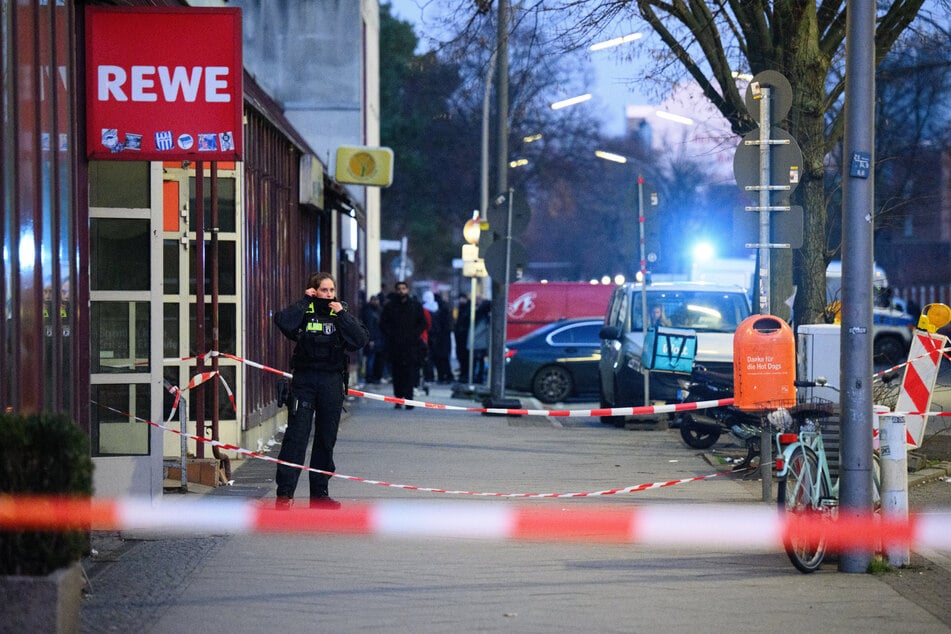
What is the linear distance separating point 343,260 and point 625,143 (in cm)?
6205

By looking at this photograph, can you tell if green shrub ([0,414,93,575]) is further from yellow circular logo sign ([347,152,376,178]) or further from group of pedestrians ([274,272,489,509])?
yellow circular logo sign ([347,152,376,178])

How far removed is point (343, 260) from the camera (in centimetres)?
2820

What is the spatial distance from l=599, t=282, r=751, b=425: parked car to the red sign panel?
9.38m

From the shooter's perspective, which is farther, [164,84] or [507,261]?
[507,261]

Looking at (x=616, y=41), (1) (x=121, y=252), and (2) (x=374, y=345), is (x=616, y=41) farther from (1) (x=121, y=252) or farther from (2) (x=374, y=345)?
(2) (x=374, y=345)

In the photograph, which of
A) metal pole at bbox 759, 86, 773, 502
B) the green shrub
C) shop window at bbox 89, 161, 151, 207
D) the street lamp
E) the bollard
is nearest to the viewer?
the green shrub

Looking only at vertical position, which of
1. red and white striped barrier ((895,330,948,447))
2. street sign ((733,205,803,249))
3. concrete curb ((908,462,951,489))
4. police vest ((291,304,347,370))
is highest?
street sign ((733,205,803,249))

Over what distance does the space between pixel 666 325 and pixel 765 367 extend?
26.9 feet

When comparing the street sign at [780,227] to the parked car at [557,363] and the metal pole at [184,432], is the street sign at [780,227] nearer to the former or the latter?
the metal pole at [184,432]

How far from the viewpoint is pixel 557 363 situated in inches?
1014

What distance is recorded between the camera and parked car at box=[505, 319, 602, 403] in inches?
1013

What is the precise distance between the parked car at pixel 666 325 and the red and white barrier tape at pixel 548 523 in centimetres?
736

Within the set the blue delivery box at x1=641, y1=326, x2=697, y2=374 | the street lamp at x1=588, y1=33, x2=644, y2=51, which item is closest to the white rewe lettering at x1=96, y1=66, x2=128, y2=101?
the street lamp at x1=588, y1=33, x2=644, y2=51

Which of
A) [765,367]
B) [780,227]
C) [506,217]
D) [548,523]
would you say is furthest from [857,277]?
[506,217]
